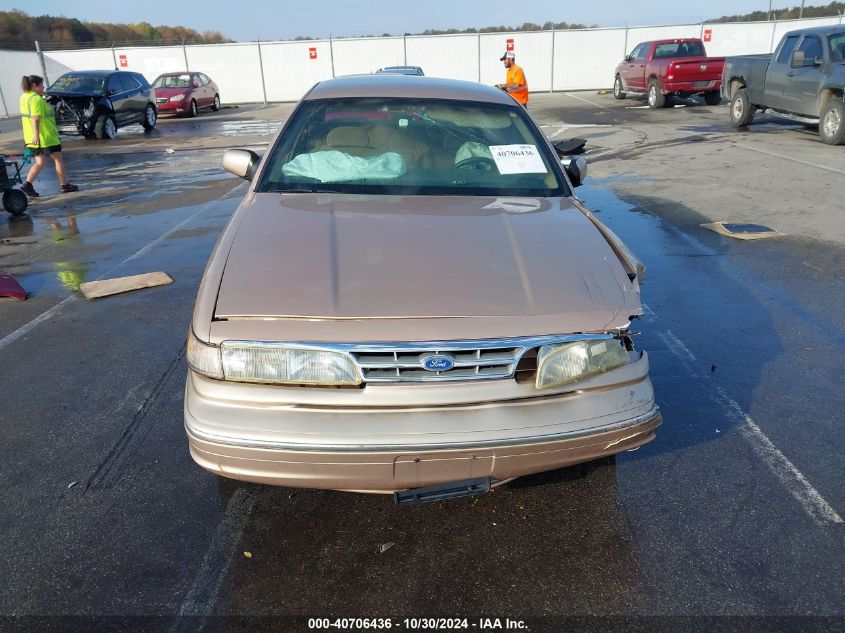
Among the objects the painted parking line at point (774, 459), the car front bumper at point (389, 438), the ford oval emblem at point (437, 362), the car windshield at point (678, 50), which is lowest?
the painted parking line at point (774, 459)

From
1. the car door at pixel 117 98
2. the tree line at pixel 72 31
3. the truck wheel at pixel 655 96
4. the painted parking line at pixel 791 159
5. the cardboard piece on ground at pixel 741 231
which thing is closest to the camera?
the cardboard piece on ground at pixel 741 231

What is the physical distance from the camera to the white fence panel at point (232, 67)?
32.8 m

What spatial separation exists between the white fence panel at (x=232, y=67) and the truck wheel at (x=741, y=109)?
2378cm

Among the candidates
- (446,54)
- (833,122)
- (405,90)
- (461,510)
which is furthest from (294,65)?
(461,510)

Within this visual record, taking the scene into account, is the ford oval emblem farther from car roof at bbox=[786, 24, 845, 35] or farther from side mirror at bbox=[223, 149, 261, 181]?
car roof at bbox=[786, 24, 845, 35]

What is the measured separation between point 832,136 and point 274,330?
13.1 metres

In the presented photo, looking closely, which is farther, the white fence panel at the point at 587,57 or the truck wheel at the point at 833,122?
the white fence panel at the point at 587,57

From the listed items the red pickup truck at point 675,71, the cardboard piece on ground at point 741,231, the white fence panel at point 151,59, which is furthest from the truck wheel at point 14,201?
Answer: the white fence panel at point 151,59

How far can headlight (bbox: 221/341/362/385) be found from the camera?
7.61 feet

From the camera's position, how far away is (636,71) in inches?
890

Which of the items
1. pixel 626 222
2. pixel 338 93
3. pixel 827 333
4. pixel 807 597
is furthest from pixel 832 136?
pixel 807 597

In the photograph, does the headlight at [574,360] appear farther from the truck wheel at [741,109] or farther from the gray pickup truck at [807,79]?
the truck wheel at [741,109]

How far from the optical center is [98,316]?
529 cm

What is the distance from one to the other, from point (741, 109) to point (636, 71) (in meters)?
8.29
